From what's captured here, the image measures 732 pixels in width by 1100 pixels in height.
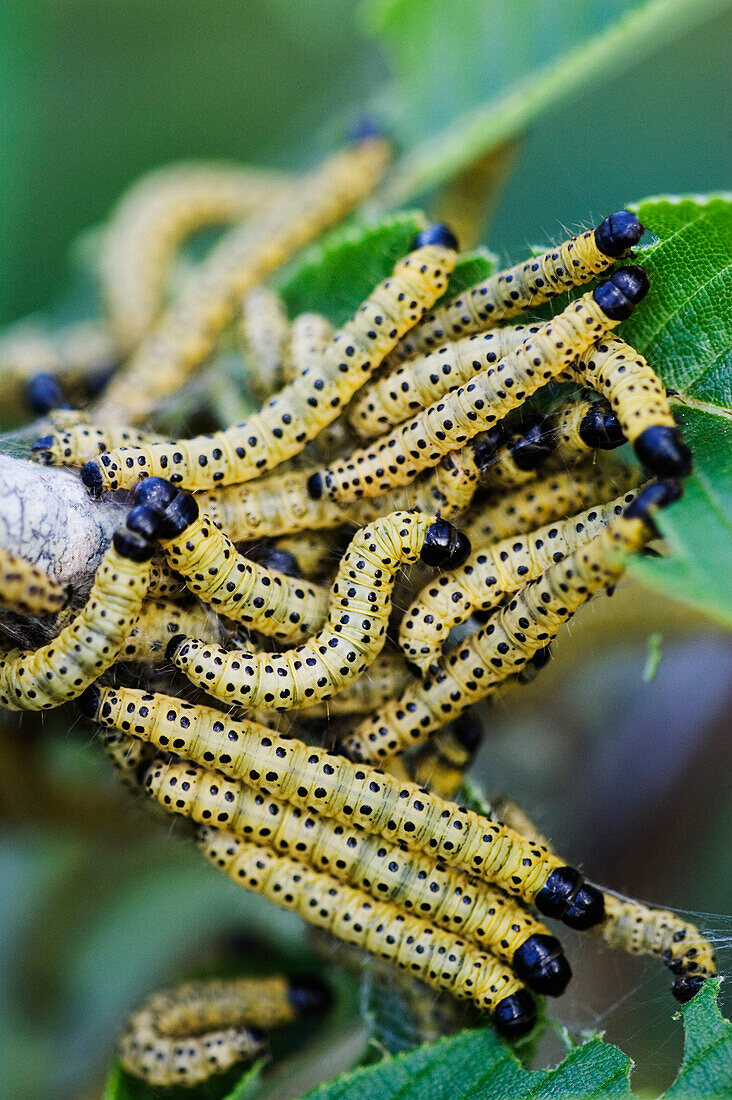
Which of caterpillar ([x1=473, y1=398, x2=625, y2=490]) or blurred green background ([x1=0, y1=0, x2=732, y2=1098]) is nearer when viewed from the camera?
caterpillar ([x1=473, y1=398, x2=625, y2=490])

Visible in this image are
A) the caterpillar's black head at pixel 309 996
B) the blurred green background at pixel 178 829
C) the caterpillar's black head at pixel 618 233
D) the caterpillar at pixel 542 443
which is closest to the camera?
the caterpillar's black head at pixel 618 233

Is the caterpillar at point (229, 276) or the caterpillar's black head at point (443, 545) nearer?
the caterpillar's black head at point (443, 545)

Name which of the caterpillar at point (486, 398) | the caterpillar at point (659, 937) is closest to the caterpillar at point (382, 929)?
the caterpillar at point (659, 937)

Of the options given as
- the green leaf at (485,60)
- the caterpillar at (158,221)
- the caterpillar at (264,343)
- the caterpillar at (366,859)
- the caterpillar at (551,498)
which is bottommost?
the caterpillar at (366,859)

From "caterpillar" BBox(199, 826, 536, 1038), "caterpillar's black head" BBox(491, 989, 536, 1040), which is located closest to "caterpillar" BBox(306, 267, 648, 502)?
"caterpillar" BBox(199, 826, 536, 1038)

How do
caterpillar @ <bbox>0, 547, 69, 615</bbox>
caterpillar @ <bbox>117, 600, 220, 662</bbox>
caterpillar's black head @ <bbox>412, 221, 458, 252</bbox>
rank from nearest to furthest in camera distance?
caterpillar @ <bbox>0, 547, 69, 615</bbox> < caterpillar @ <bbox>117, 600, 220, 662</bbox> < caterpillar's black head @ <bbox>412, 221, 458, 252</bbox>

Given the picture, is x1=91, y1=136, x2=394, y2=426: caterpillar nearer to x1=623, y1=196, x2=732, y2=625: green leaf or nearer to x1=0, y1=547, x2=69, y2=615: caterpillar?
x1=0, y1=547, x2=69, y2=615: caterpillar

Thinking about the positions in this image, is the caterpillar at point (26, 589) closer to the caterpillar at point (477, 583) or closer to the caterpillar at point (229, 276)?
the caterpillar at point (477, 583)

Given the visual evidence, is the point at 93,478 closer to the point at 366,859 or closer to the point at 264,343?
the point at 264,343
